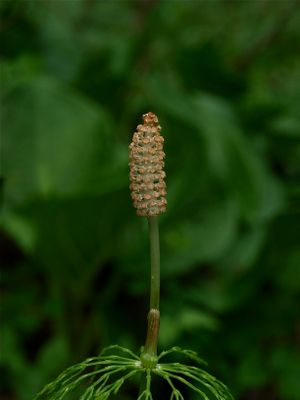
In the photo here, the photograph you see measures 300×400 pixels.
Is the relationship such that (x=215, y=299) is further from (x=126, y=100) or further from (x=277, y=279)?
(x=126, y=100)

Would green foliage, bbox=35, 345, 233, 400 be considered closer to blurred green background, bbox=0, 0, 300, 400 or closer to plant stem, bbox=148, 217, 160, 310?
plant stem, bbox=148, 217, 160, 310

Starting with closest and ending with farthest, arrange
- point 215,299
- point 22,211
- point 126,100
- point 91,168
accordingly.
Result: point 22,211 < point 215,299 < point 91,168 < point 126,100

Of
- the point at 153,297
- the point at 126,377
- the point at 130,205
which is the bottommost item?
the point at 126,377

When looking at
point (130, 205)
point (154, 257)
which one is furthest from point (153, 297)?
point (130, 205)

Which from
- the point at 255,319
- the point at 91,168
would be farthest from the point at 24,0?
the point at 255,319

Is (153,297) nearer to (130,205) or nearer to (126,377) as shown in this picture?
(126,377)

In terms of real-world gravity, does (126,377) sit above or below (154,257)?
→ below
